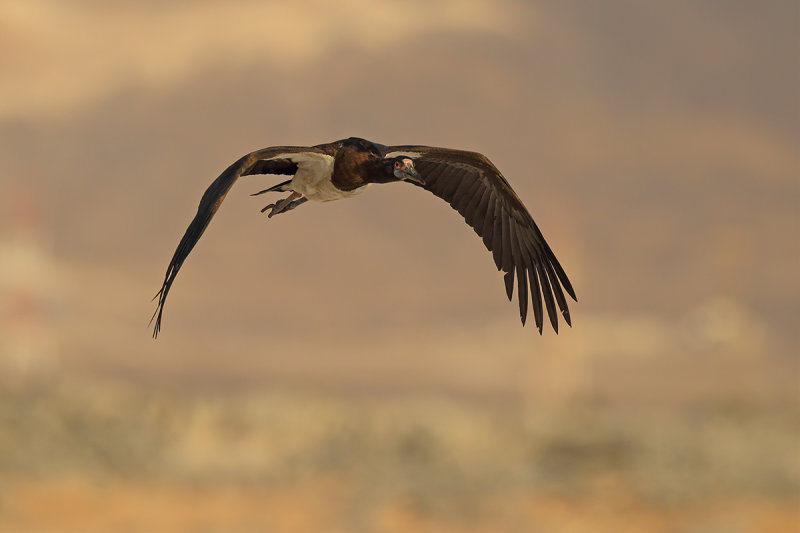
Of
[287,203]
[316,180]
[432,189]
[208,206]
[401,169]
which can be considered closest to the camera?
[208,206]

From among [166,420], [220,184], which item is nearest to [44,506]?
[166,420]

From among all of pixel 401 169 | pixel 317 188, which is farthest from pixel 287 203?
pixel 401 169

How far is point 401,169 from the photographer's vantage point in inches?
487

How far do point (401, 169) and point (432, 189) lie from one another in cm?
247

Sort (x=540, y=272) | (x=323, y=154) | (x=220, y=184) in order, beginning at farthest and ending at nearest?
(x=540, y=272), (x=323, y=154), (x=220, y=184)

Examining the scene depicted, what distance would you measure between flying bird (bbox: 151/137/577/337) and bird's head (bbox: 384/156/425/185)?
0.01m

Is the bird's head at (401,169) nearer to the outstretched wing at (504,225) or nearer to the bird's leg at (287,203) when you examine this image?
the bird's leg at (287,203)

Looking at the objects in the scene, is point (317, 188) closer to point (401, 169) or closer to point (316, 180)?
point (316, 180)

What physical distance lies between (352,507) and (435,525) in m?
2.84

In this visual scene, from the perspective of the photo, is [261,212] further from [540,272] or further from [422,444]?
[422,444]

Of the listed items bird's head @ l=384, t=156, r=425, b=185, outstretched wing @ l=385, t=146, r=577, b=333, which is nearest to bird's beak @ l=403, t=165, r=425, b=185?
bird's head @ l=384, t=156, r=425, b=185

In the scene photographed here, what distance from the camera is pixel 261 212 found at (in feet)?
42.2

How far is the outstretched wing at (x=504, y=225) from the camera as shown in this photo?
14.6m

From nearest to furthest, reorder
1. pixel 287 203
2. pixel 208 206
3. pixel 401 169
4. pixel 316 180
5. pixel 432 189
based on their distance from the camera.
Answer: pixel 208 206 < pixel 401 169 < pixel 316 180 < pixel 287 203 < pixel 432 189
